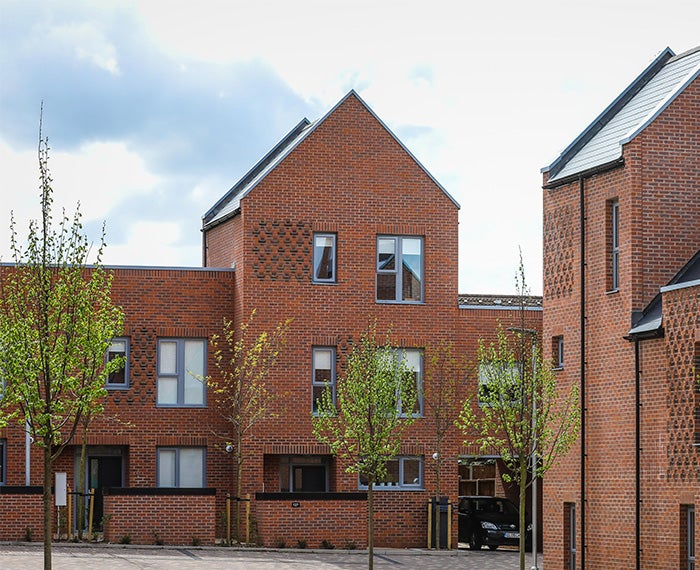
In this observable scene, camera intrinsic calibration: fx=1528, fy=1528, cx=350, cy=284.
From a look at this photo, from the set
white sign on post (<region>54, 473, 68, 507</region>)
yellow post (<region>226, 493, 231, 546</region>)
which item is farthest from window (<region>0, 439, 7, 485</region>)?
yellow post (<region>226, 493, 231, 546</region>)

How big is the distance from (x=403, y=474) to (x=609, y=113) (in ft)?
41.7

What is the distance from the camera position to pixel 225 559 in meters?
33.9

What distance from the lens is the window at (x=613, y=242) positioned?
102 feet

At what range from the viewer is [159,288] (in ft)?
135

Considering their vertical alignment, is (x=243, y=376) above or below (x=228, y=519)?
above

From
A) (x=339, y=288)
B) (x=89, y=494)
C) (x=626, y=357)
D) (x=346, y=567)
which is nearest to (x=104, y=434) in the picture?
(x=89, y=494)

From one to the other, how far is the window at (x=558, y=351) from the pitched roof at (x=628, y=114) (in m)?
3.44

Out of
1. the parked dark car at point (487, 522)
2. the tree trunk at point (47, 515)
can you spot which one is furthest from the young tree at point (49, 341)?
the parked dark car at point (487, 522)

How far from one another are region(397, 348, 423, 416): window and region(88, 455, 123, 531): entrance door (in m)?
8.24

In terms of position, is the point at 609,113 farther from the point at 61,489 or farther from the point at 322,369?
the point at 61,489

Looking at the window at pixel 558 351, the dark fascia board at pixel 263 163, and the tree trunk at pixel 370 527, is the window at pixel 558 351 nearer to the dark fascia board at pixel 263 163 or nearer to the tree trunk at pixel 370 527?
the tree trunk at pixel 370 527

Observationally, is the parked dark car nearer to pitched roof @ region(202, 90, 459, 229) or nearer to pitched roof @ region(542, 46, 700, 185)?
pitched roof @ region(202, 90, 459, 229)

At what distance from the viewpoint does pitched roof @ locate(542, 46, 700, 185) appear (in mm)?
31109

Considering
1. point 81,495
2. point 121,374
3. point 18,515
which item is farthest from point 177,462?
point 18,515
